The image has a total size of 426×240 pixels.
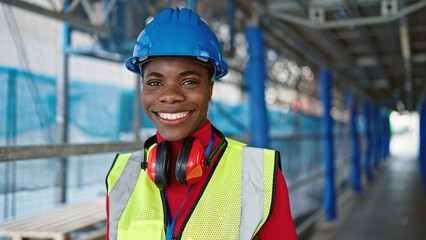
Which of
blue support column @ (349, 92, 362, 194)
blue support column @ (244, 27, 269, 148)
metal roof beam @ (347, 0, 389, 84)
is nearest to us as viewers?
blue support column @ (244, 27, 269, 148)

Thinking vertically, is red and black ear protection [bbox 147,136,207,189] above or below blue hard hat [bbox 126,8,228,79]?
below

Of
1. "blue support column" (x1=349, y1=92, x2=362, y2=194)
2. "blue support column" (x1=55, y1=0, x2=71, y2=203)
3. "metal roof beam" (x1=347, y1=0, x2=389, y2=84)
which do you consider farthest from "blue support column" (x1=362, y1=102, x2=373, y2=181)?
"blue support column" (x1=55, y1=0, x2=71, y2=203)

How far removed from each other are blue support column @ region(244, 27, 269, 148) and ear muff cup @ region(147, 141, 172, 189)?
380cm

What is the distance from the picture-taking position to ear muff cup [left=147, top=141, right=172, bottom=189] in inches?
55.7

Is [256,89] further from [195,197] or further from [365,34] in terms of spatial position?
[195,197]

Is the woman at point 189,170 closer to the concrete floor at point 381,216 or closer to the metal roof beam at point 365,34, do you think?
the metal roof beam at point 365,34

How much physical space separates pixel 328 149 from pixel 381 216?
271 centimetres

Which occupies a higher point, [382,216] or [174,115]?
[174,115]

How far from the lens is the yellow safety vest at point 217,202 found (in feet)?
4.52

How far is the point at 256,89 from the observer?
523cm

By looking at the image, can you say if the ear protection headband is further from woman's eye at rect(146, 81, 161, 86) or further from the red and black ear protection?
woman's eye at rect(146, 81, 161, 86)

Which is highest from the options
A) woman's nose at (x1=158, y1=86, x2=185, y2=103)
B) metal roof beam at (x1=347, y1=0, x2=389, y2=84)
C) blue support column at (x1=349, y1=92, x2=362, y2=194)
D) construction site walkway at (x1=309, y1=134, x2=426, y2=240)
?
metal roof beam at (x1=347, y1=0, x2=389, y2=84)

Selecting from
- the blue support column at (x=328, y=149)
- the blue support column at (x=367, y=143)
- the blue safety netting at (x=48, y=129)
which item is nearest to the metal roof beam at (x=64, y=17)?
the blue safety netting at (x=48, y=129)

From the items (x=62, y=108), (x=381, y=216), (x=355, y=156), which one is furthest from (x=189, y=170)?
(x=355, y=156)
